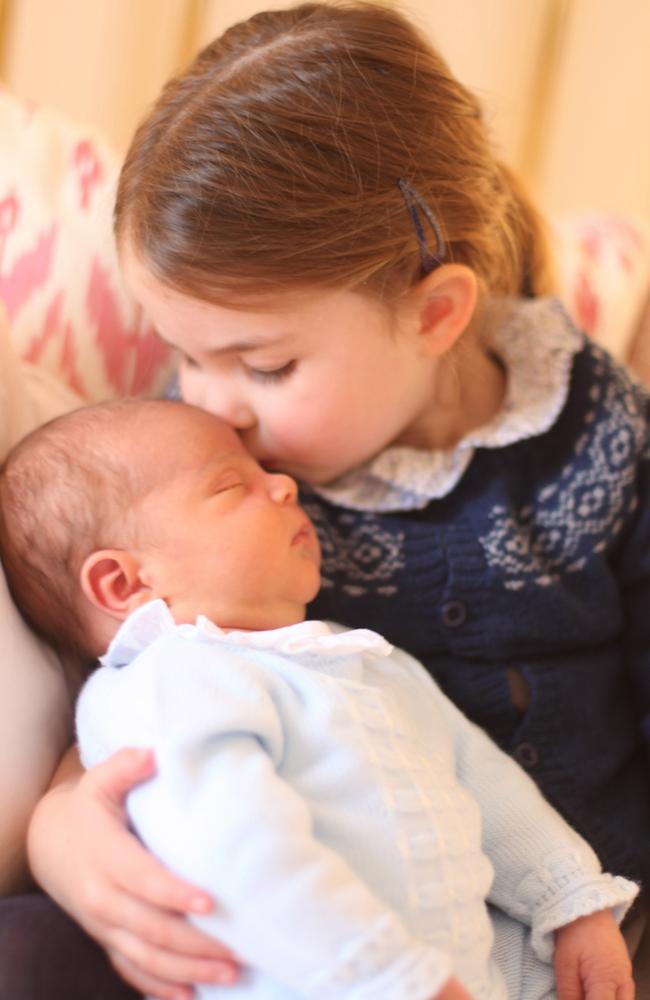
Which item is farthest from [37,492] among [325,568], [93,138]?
[93,138]

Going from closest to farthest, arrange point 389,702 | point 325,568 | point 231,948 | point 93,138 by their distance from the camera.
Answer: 1. point 231,948
2. point 389,702
3. point 325,568
4. point 93,138

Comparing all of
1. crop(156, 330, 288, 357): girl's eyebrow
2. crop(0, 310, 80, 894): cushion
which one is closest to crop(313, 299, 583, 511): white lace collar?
crop(156, 330, 288, 357): girl's eyebrow

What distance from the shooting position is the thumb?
2.46ft

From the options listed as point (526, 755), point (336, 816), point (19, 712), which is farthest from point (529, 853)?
point (19, 712)

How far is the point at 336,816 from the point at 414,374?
1.65 ft

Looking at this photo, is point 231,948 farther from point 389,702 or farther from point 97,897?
point 389,702

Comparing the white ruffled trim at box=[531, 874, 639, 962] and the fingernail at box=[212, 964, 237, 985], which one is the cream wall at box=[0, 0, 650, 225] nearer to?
the white ruffled trim at box=[531, 874, 639, 962]

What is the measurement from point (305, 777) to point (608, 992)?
33cm

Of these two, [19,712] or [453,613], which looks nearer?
[19,712]

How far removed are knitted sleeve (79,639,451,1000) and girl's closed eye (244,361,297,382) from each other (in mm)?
361

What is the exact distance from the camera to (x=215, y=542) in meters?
0.90

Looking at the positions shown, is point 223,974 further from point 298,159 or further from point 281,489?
point 298,159

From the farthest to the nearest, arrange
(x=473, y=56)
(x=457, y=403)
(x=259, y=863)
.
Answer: (x=473, y=56), (x=457, y=403), (x=259, y=863)

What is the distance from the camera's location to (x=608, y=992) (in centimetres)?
89
